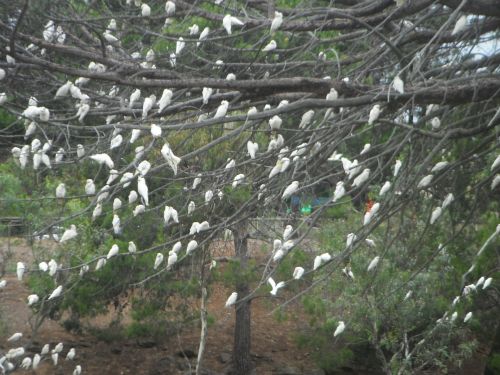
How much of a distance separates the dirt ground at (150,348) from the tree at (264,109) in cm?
236

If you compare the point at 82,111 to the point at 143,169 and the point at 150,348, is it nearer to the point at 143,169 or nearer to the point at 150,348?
the point at 143,169

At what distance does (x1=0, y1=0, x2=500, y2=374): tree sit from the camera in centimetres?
305

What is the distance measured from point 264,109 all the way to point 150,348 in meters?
6.13

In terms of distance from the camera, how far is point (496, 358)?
6.57 meters

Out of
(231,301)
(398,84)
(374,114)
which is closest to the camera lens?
(398,84)

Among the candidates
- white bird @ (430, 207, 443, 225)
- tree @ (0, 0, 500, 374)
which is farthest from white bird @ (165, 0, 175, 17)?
white bird @ (430, 207, 443, 225)

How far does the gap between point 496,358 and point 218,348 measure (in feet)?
13.9

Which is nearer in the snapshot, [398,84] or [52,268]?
[398,84]

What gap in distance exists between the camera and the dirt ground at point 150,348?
28.5 feet

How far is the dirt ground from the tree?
236cm

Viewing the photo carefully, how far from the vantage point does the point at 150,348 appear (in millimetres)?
9531

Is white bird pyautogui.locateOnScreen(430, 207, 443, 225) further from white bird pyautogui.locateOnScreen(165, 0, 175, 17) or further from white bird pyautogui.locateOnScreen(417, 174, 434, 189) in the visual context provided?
white bird pyautogui.locateOnScreen(165, 0, 175, 17)

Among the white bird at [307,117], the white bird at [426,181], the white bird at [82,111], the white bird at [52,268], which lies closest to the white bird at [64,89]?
the white bird at [82,111]

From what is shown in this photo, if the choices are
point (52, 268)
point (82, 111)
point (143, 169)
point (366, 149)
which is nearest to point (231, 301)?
point (52, 268)
